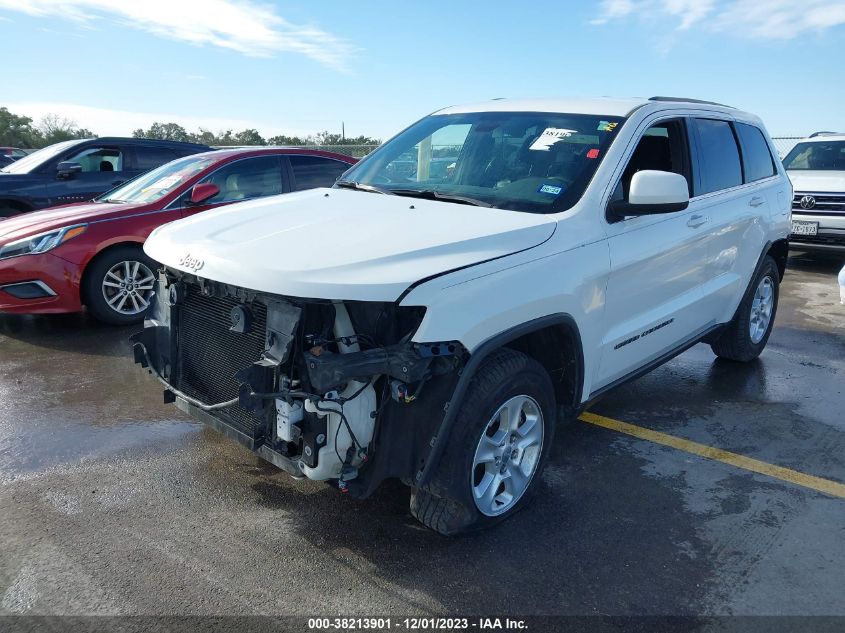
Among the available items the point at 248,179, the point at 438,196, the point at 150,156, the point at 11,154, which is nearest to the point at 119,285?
the point at 248,179

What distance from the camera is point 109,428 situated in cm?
429

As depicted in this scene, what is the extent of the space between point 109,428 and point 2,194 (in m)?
6.19

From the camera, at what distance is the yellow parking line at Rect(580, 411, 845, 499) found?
12.3 feet

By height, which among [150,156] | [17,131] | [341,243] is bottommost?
[341,243]

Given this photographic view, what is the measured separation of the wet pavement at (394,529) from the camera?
2.75m

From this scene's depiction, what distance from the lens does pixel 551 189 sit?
3520 millimetres

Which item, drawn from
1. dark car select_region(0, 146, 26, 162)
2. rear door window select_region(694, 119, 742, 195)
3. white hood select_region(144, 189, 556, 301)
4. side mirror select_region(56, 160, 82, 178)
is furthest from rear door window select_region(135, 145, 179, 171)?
dark car select_region(0, 146, 26, 162)

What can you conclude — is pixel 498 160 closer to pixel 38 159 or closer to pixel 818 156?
pixel 38 159

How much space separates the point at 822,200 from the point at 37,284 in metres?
10.2

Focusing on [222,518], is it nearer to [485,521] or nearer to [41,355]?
[485,521]

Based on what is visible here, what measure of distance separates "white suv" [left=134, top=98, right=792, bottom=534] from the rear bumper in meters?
3.19

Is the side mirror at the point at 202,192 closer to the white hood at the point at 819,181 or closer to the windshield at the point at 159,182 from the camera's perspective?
the windshield at the point at 159,182

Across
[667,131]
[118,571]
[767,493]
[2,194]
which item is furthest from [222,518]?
[2,194]

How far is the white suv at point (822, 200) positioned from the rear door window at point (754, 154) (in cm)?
527
